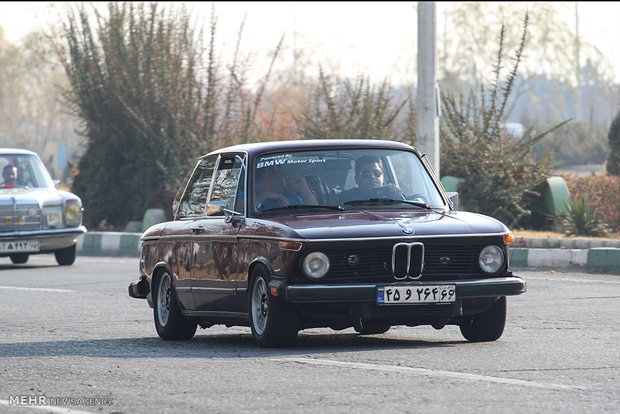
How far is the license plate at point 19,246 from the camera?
18.9m

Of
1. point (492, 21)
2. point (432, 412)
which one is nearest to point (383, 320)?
point (432, 412)

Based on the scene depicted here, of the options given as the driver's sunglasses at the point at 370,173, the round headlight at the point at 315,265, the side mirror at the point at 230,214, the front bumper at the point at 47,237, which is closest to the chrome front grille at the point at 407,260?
the round headlight at the point at 315,265

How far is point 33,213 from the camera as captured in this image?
19000 mm

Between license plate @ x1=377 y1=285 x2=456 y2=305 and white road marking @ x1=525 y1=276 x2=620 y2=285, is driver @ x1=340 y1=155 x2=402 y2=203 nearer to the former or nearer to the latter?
license plate @ x1=377 y1=285 x2=456 y2=305

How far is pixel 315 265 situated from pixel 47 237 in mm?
11722

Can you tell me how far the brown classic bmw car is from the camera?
315 inches

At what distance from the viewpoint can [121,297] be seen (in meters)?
13.6

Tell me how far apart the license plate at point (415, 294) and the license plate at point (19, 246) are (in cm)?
1201

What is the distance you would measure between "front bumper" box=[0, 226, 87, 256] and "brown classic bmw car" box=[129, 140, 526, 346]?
9.27 metres

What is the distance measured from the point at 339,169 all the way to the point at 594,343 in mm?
2219

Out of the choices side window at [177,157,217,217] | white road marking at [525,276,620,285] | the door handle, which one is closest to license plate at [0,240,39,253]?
white road marking at [525,276,620,285]

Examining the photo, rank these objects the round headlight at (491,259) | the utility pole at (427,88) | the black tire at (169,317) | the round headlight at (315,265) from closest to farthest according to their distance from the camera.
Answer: the round headlight at (315,265), the round headlight at (491,259), the black tire at (169,317), the utility pole at (427,88)

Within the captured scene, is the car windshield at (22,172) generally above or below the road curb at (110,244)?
above

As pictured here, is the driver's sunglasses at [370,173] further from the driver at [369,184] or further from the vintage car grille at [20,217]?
the vintage car grille at [20,217]
